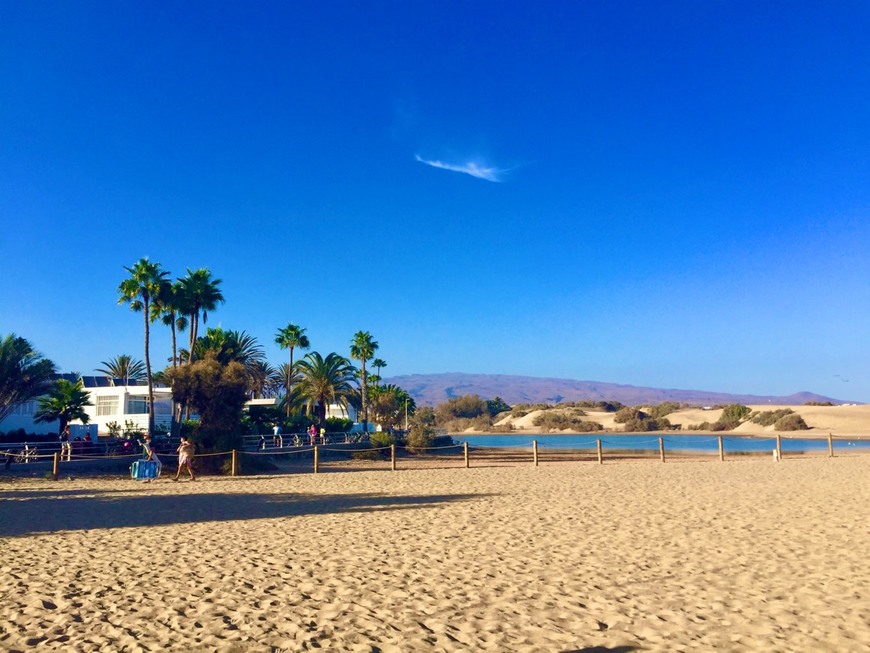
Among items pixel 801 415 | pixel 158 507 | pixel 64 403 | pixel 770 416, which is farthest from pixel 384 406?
pixel 801 415

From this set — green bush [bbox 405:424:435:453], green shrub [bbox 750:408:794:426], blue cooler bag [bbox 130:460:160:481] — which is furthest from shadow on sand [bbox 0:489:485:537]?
green shrub [bbox 750:408:794:426]

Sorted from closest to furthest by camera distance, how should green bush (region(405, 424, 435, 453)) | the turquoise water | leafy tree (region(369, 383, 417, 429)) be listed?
1. the turquoise water
2. green bush (region(405, 424, 435, 453))
3. leafy tree (region(369, 383, 417, 429))

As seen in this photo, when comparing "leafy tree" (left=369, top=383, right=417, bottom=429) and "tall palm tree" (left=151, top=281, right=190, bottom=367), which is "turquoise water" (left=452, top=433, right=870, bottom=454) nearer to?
"leafy tree" (left=369, top=383, right=417, bottom=429)

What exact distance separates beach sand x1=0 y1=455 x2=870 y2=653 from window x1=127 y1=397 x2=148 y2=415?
31228 millimetres

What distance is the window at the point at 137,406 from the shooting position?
146 ft

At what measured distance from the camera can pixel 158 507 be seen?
554 inches

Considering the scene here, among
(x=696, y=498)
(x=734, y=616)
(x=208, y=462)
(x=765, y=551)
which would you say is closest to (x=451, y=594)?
(x=734, y=616)

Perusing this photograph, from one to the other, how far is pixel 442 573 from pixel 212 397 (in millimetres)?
19186

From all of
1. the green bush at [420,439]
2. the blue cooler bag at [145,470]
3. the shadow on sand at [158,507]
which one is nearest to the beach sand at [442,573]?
the shadow on sand at [158,507]

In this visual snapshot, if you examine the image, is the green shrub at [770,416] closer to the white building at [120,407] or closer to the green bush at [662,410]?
the green bush at [662,410]

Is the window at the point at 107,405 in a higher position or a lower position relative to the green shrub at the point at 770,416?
higher

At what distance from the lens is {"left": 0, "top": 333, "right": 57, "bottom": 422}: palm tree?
2727 cm

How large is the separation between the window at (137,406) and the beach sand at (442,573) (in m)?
31.2

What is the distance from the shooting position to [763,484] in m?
17.6
